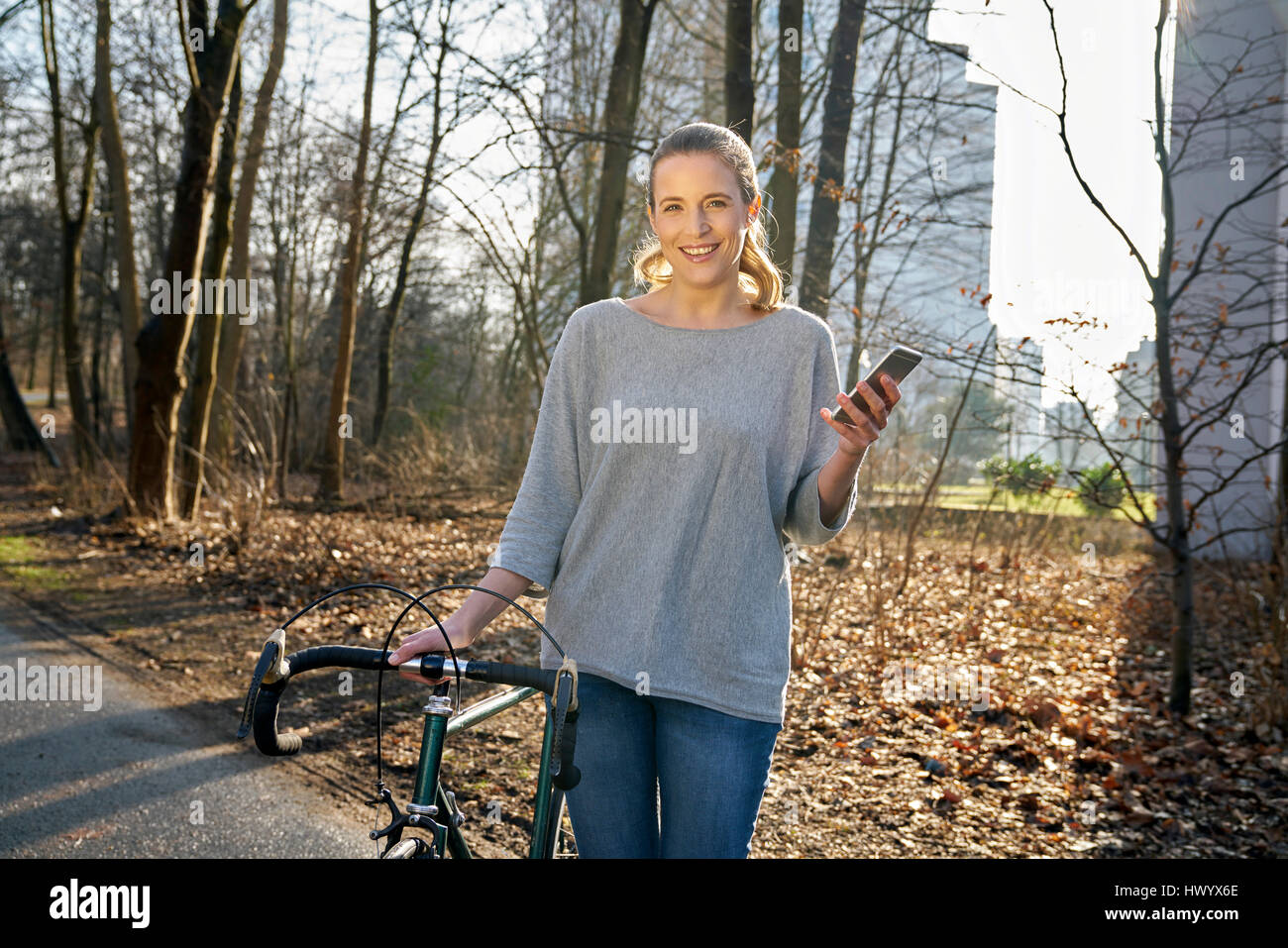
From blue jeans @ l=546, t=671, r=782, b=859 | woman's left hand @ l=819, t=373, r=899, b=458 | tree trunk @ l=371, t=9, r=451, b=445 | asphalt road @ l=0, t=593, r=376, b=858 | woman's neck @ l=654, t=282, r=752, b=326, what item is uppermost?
tree trunk @ l=371, t=9, r=451, b=445

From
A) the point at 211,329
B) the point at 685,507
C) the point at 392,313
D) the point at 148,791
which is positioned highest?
the point at 392,313

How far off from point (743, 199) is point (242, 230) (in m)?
16.0

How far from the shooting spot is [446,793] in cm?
198

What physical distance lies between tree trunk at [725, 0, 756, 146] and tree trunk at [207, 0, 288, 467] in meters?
7.48

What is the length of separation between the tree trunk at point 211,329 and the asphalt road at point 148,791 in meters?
7.23

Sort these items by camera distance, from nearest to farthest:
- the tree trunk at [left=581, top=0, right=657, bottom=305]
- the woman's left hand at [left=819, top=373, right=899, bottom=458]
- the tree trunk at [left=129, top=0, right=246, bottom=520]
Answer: the woman's left hand at [left=819, top=373, right=899, bottom=458], the tree trunk at [left=581, top=0, right=657, bottom=305], the tree trunk at [left=129, top=0, right=246, bottom=520]

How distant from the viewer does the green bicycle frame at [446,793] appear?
6.12 feet

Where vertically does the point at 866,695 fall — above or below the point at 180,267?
below

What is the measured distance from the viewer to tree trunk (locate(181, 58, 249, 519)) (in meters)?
13.1

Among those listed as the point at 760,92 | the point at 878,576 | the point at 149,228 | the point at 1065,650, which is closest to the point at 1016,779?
the point at 878,576

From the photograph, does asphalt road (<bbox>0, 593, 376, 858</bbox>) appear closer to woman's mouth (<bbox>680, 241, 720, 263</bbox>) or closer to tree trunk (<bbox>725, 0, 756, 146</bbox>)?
woman's mouth (<bbox>680, 241, 720, 263</bbox>)

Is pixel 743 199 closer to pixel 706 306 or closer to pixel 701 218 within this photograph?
pixel 701 218

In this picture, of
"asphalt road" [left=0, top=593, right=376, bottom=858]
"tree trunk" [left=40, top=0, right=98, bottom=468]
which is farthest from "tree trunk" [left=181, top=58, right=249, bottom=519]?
"asphalt road" [left=0, top=593, right=376, bottom=858]

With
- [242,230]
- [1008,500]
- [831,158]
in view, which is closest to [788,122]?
[831,158]
